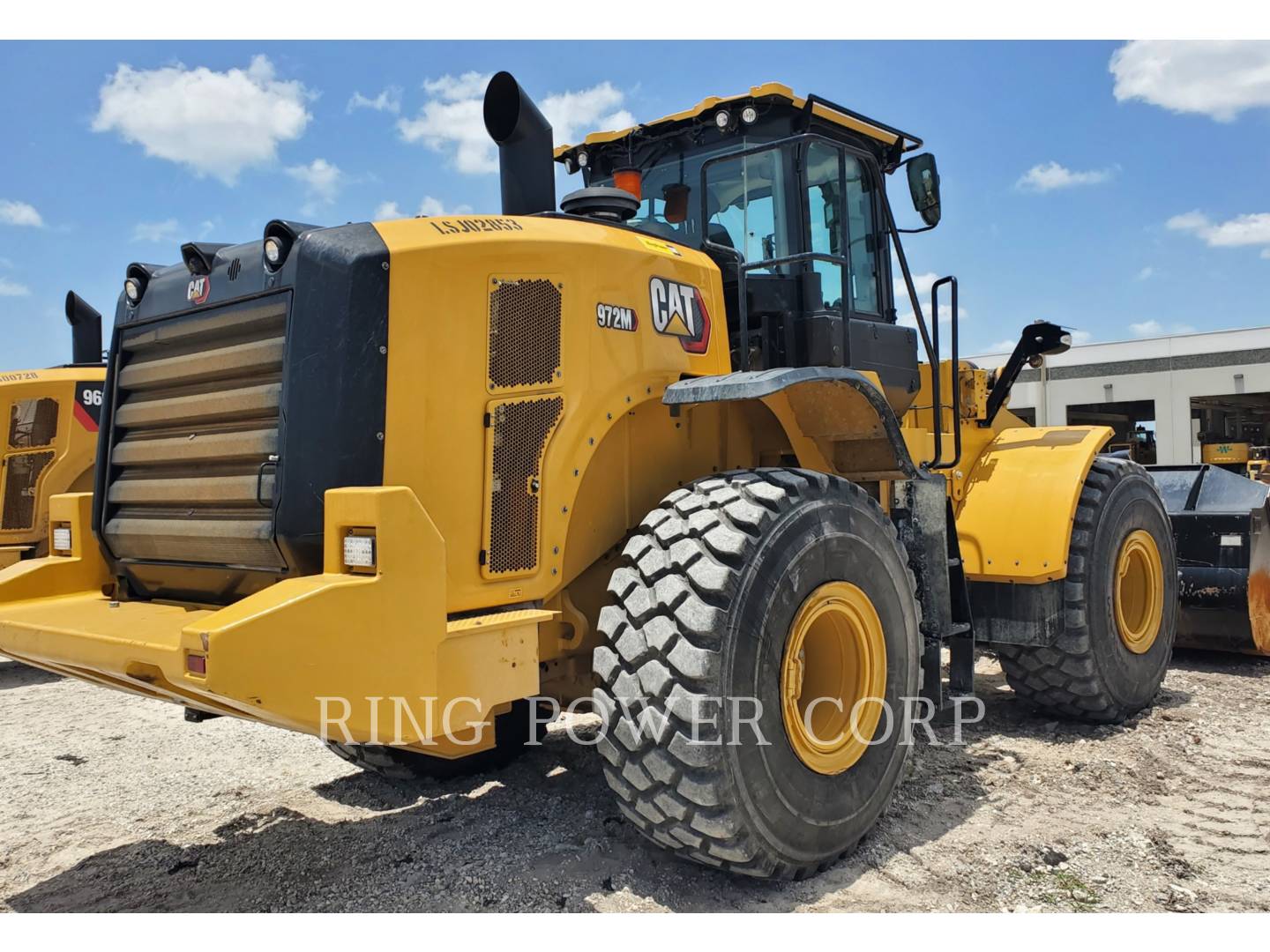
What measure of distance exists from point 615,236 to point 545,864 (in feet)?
7.54

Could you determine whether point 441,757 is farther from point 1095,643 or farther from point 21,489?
point 21,489

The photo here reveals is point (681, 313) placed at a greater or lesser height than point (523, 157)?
lesser

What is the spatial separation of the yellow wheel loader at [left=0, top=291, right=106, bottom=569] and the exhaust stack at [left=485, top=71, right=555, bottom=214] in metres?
6.83

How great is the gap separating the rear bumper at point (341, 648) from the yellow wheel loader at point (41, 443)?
6.68 m

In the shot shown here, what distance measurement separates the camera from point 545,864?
379 cm

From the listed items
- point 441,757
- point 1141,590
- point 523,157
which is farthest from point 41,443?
point 1141,590

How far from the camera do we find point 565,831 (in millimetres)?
4168

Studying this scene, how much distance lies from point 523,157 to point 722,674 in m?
2.12

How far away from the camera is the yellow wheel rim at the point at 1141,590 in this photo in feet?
19.9

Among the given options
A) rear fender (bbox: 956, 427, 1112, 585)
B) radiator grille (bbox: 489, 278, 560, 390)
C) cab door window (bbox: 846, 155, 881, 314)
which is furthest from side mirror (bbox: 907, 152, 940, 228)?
radiator grille (bbox: 489, 278, 560, 390)

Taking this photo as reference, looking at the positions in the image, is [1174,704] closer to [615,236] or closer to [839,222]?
[839,222]

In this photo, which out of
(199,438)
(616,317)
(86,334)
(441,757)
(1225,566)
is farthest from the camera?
(86,334)

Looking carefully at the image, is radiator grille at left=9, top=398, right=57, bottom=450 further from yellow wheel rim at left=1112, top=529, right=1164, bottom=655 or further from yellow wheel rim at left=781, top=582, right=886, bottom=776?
yellow wheel rim at left=1112, top=529, right=1164, bottom=655

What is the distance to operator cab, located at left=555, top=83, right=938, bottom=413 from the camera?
4.79m
